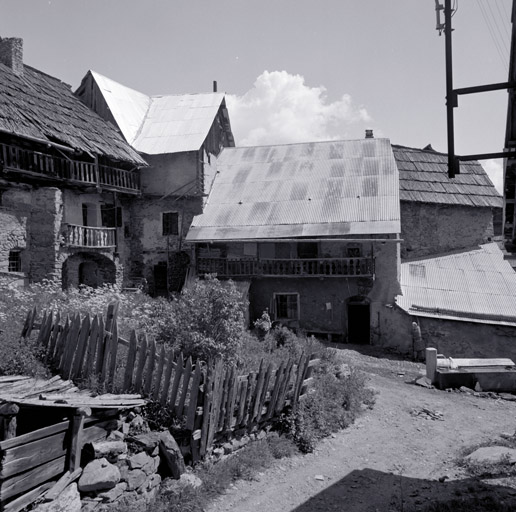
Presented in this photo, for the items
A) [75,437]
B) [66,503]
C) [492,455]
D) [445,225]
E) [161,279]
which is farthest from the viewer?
[445,225]

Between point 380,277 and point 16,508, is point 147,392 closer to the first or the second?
point 16,508

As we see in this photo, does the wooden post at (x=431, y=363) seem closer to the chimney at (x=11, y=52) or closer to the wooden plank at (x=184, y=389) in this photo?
the wooden plank at (x=184, y=389)

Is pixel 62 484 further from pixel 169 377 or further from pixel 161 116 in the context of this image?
pixel 161 116

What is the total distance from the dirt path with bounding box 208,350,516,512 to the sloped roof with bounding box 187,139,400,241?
9.69m

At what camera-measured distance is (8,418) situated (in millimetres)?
6523

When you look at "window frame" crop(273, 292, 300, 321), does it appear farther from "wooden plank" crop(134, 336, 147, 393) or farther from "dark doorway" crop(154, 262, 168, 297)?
"wooden plank" crop(134, 336, 147, 393)

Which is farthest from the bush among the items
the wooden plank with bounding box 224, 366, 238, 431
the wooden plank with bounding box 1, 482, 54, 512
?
the wooden plank with bounding box 1, 482, 54, 512

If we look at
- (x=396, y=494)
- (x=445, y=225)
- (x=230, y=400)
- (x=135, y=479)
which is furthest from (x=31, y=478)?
(x=445, y=225)

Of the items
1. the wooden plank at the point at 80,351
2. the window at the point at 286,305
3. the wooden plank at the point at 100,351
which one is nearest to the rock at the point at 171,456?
the wooden plank at the point at 100,351

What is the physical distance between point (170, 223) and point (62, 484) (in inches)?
801

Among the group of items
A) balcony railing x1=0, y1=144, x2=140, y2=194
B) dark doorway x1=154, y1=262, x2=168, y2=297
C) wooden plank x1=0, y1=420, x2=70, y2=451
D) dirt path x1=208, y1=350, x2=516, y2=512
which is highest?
balcony railing x1=0, y1=144, x2=140, y2=194

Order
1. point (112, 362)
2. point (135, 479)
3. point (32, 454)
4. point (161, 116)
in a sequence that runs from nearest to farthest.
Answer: point (32, 454)
point (135, 479)
point (112, 362)
point (161, 116)

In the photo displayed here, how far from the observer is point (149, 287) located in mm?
26250

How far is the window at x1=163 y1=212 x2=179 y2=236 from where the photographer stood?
26312mm
